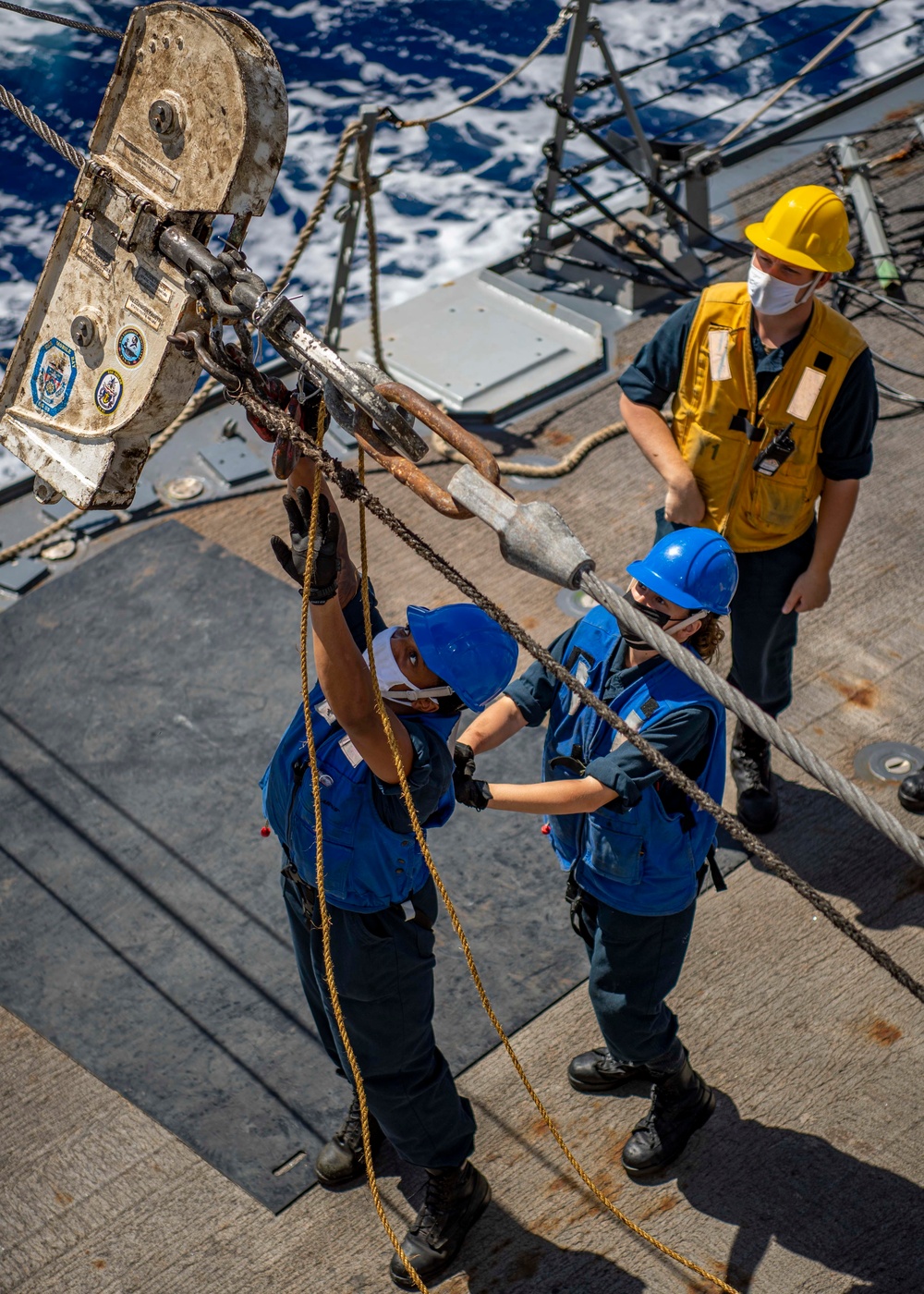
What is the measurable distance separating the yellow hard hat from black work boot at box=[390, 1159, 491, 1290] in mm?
2584

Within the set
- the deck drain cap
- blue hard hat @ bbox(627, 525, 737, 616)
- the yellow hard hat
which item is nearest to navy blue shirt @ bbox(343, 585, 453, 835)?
blue hard hat @ bbox(627, 525, 737, 616)

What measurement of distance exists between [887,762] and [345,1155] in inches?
90.5

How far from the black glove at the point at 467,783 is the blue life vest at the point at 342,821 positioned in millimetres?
50

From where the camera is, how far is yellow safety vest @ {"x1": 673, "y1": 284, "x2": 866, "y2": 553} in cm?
342

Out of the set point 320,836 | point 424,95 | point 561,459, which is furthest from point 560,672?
point 424,95

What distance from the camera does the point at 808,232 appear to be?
10.9ft

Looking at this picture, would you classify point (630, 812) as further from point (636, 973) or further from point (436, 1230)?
point (436, 1230)

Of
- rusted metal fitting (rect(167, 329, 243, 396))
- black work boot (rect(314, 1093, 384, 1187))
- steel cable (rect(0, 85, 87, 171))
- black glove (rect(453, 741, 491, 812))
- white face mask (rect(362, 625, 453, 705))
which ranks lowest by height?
black work boot (rect(314, 1093, 384, 1187))

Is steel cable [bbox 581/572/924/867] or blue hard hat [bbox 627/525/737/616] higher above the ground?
steel cable [bbox 581/572/924/867]

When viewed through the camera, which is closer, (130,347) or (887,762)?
(130,347)

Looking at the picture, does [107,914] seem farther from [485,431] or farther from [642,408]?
[485,431]

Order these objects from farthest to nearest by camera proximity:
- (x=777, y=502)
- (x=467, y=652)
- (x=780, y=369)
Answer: (x=777, y=502) → (x=780, y=369) → (x=467, y=652)

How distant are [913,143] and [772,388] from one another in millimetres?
5039

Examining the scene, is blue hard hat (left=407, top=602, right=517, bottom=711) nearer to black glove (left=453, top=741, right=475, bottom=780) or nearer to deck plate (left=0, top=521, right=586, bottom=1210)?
black glove (left=453, top=741, right=475, bottom=780)
